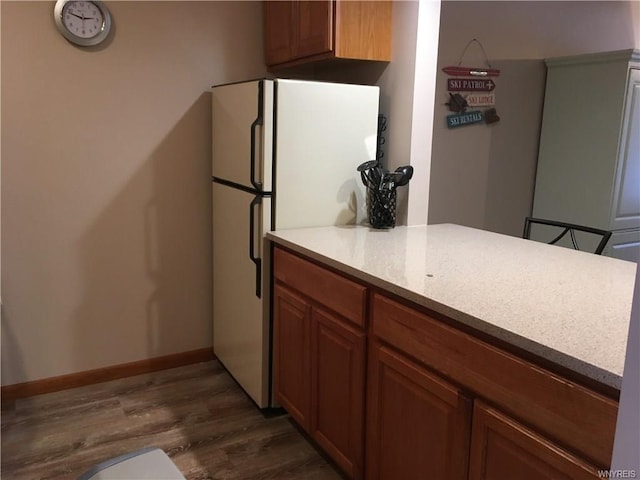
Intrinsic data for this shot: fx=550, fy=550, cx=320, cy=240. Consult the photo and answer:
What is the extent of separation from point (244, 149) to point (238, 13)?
94 centimetres

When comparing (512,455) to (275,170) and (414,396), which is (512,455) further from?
(275,170)

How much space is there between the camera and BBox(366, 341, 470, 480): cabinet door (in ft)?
4.84

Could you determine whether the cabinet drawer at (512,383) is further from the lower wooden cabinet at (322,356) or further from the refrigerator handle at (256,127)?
the refrigerator handle at (256,127)

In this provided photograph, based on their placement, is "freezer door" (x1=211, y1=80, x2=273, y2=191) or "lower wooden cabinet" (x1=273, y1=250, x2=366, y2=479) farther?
"freezer door" (x1=211, y1=80, x2=273, y2=191)

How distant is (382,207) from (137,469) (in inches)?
59.2

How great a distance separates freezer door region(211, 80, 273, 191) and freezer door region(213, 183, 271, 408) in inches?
3.6

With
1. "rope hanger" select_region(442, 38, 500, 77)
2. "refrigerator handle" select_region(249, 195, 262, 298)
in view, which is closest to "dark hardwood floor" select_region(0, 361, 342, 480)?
"refrigerator handle" select_region(249, 195, 262, 298)

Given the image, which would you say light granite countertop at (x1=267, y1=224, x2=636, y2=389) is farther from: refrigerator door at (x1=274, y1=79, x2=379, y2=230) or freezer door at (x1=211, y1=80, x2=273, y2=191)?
freezer door at (x1=211, y1=80, x2=273, y2=191)

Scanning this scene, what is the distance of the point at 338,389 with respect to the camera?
2.04 metres

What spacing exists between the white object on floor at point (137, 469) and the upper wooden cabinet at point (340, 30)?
70.6 inches

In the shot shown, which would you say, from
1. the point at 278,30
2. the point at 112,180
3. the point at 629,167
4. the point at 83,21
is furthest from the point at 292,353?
the point at 629,167

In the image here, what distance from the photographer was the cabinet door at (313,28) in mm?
2428

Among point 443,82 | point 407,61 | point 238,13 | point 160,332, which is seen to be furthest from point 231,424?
point 443,82

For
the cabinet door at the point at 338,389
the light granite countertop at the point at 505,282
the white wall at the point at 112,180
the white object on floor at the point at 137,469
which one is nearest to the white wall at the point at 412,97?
the light granite countertop at the point at 505,282
